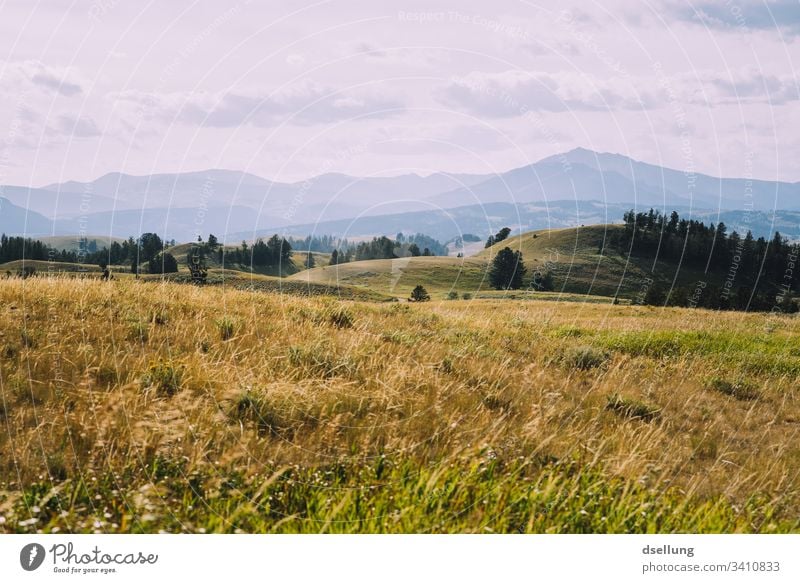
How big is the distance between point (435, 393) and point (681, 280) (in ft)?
559

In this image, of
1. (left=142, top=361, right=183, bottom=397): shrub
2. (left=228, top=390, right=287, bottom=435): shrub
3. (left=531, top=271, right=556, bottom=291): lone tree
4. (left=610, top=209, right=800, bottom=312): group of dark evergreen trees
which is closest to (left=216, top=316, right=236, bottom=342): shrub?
(left=142, top=361, right=183, bottom=397): shrub

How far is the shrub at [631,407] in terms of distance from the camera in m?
7.79

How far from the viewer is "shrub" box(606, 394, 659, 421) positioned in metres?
7.79

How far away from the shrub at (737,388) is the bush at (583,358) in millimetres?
2022

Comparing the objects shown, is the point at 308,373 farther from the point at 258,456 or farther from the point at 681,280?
the point at 681,280

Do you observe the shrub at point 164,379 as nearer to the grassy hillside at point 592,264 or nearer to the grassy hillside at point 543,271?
the grassy hillside at point 543,271

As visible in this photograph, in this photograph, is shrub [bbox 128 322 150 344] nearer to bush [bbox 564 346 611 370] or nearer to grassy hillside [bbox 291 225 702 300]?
bush [bbox 564 346 611 370]

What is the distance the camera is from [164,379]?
6418 millimetres

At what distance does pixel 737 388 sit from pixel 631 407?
12.8 feet

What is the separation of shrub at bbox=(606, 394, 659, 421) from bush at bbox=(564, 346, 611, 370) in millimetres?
2374

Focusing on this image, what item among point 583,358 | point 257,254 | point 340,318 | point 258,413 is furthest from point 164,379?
point 257,254

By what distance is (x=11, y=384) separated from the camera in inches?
239

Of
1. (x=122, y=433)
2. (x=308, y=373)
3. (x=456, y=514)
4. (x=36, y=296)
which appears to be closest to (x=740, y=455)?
(x=456, y=514)

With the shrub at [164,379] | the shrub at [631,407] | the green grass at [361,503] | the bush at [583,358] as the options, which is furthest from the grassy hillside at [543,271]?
the green grass at [361,503]
